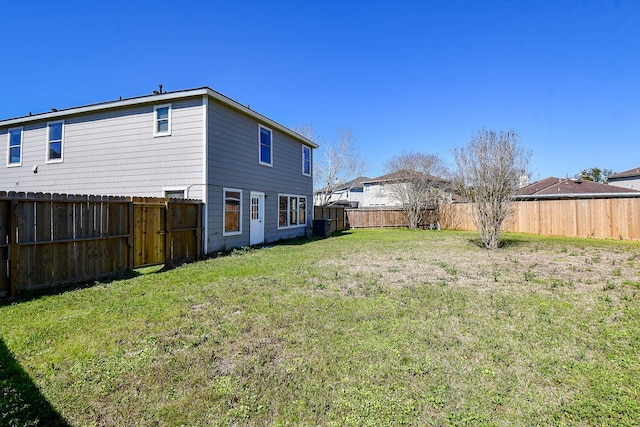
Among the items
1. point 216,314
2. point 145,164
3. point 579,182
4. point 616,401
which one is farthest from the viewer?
point 579,182

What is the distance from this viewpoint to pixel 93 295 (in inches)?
204

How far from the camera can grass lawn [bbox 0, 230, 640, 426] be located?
7.25 feet

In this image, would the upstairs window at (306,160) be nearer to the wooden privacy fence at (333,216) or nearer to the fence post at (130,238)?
the wooden privacy fence at (333,216)

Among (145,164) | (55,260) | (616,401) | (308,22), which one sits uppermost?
(308,22)

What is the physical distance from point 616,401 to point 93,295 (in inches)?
270

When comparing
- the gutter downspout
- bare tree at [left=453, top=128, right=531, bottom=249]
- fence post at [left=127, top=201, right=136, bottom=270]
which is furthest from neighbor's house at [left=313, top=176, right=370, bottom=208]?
fence post at [left=127, top=201, right=136, bottom=270]

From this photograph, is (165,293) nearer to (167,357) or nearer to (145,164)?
(167,357)

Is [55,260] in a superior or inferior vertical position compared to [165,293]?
superior

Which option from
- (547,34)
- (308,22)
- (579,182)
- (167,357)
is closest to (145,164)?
(308,22)

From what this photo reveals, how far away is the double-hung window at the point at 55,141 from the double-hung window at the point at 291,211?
28.5ft

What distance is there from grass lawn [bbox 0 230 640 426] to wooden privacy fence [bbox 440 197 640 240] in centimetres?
968

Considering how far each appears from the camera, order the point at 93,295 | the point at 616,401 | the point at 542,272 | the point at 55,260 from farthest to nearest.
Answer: the point at 542,272 → the point at 55,260 → the point at 93,295 → the point at 616,401

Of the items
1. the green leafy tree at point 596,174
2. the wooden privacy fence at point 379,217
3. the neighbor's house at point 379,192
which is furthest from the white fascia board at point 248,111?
the green leafy tree at point 596,174

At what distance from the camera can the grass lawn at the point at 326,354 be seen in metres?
2.21
